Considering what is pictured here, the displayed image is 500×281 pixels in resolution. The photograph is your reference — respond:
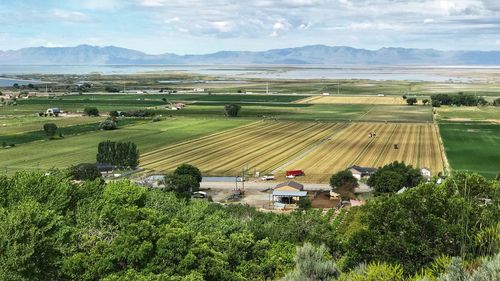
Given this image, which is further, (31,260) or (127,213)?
(127,213)

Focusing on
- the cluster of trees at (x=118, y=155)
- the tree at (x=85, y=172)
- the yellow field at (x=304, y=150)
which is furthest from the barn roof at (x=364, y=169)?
the tree at (x=85, y=172)

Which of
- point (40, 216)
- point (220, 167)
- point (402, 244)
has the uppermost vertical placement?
point (40, 216)

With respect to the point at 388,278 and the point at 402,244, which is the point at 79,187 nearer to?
the point at 402,244

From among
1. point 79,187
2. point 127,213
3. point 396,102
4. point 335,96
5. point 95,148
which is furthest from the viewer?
point 335,96

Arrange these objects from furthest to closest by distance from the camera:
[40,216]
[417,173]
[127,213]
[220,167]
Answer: [220,167]
[417,173]
[127,213]
[40,216]

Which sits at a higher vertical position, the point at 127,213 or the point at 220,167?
the point at 127,213

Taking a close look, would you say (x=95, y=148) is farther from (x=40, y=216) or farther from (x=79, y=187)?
(x=40, y=216)

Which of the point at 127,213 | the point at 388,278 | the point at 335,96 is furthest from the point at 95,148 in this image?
the point at 335,96
